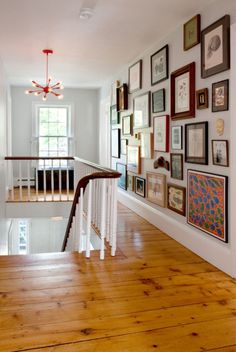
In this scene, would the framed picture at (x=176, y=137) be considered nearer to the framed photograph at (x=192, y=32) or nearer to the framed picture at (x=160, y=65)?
the framed picture at (x=160, y=65)

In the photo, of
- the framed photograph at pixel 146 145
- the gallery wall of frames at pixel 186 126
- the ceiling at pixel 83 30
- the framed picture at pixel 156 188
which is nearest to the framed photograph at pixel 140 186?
the gallery wall of frames at pixel 186 126

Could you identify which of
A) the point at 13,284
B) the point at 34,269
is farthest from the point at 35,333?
the point at 34,269

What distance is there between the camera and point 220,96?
3061 mm

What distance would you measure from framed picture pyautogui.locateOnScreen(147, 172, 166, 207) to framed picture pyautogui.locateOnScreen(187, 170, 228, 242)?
0.70 m

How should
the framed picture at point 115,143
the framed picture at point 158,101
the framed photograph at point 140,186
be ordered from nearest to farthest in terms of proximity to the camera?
1. the framed picture at point 158,101
2. the framed photograph at point 140,186
3. the framed picture at point 115,143

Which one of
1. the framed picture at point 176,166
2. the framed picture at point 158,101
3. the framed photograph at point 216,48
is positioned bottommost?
the framed picture at point 176,166

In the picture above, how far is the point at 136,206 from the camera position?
5.53 meters

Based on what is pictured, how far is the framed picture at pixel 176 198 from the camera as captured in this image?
3.87 metres

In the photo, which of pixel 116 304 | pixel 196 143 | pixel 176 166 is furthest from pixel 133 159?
pixel 116 304

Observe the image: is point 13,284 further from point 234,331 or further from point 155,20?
point 155,20

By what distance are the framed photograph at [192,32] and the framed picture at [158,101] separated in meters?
0.79

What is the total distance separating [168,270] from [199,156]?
3.88 feet

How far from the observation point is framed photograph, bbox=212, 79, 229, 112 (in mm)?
2971

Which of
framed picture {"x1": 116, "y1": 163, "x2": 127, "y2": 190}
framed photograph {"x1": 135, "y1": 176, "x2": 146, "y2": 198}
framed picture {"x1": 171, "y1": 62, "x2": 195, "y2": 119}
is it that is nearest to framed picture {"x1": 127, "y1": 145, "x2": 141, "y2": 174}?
framed photograph {"x1": 135, "y1": 176, "x2": 146, "y2": 198}
